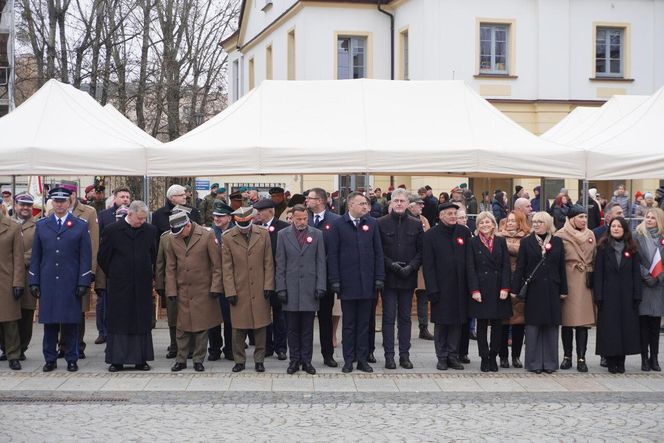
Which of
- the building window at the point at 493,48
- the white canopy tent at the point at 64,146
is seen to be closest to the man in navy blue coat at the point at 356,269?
the white canopy tent at the point at 64,146

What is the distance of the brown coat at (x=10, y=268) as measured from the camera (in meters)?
12.1

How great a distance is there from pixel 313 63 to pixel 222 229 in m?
23.3

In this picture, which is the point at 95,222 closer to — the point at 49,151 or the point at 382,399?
the point at 49,151

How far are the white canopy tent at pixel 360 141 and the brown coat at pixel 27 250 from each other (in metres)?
2.77

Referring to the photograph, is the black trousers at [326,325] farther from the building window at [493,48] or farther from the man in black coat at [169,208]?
the building window at [493,48]

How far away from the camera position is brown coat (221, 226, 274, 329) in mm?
11891

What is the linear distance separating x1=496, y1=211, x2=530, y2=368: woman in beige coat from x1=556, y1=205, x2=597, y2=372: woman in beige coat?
1.54 feet

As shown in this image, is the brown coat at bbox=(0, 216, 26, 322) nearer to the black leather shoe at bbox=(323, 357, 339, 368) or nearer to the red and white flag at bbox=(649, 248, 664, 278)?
the black leather shoe at bbox=(323, 357, 339, 368)

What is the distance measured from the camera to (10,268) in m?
12.2

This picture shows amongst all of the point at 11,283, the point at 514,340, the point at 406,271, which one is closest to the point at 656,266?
the point at 514,340

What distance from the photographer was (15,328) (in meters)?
12.2

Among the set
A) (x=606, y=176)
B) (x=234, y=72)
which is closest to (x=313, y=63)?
(x=234, y=72)

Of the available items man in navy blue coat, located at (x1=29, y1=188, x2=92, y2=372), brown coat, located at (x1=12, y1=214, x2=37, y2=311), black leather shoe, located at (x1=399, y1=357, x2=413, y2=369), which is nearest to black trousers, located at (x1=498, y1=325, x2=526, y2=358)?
black leather shoe, located at (x1=399, y1=357, x2=413, y2=369)

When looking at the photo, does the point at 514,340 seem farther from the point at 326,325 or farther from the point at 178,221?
the point at 178,221
